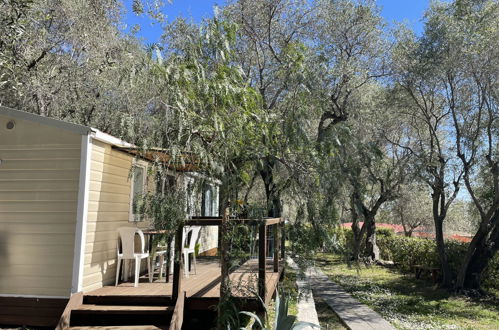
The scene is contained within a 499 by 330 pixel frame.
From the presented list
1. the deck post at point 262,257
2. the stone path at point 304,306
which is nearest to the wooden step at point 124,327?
the deck post at point 262,257

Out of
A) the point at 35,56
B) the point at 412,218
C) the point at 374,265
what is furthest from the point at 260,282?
the point at 412,218

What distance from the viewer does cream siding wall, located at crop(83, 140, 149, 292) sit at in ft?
19.6

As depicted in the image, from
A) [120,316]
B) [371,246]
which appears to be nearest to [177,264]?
[120,316]

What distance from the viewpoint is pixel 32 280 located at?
19.2ft

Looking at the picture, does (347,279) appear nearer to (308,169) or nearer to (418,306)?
(418,306)

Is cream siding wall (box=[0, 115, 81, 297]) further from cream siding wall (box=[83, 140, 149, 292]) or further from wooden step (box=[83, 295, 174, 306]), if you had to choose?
wooden step (box=[83, 295, 174, 306])

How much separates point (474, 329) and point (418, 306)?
1.90 metres

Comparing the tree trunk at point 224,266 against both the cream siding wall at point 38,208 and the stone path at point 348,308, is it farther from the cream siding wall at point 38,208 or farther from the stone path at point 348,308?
the cream siding wall at point 38,208

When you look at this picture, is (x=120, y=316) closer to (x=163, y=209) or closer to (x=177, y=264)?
(x=177, y=264)

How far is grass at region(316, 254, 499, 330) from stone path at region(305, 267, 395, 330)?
8.9 inches

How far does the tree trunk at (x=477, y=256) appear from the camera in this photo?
1065 centimetres

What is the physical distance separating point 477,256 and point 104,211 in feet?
30.0

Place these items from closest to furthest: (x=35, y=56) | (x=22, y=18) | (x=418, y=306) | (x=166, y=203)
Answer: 1. (x=166, y=203)
2. (x=22, y=18)
3. (x=418, y=306)
4. (x=35, y=56)

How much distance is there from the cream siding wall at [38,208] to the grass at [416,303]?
12.2 ft
